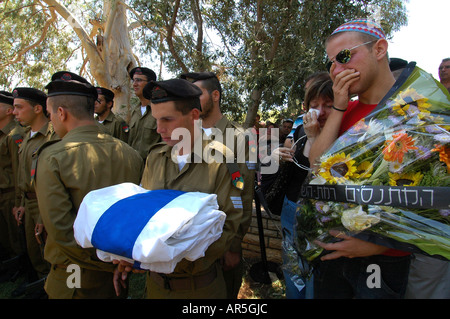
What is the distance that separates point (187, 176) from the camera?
1840 mm

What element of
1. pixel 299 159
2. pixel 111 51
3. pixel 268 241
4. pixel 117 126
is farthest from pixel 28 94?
pixel 111 51

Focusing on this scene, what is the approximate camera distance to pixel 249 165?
2.44 m

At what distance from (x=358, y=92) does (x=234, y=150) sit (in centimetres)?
135

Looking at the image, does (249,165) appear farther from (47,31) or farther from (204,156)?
(47,31)

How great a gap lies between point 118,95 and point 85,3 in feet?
20.5

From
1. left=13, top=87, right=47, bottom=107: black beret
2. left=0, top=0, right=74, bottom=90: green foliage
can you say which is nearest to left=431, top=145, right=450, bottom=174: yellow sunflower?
left=13, top=87, right=47, bottom=107: black beret

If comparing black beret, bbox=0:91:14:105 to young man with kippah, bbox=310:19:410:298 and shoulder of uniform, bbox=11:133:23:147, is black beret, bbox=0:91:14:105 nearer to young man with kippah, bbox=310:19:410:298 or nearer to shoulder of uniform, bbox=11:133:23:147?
shoulder of uniform, bbox=11:133:23:147

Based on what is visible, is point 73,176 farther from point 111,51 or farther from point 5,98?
point 111,51

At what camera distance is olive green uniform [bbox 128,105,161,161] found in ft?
13.5

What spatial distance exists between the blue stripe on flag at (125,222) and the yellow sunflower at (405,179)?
102 cm

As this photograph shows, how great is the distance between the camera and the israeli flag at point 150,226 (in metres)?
1.17

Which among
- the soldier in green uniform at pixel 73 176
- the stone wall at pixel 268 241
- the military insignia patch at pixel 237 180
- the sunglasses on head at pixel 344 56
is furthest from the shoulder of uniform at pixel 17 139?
the sunglasses on head at pixel 344 56

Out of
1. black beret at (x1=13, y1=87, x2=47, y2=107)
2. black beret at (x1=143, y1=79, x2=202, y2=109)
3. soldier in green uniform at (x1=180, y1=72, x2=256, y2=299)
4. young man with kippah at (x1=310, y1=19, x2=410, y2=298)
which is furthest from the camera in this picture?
black beret at (x1=13, y1=87, x2=47, y2=107)

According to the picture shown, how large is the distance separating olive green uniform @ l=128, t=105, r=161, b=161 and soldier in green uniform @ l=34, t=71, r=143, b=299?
1.68m
